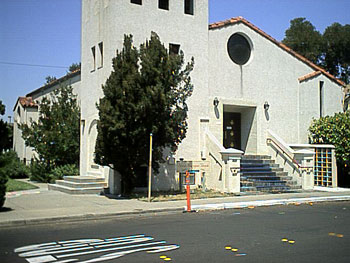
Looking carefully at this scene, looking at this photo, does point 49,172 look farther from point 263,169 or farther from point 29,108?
point 263,169

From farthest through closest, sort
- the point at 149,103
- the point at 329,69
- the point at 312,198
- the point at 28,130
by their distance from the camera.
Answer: the point at 329,69
the point at 28,130
the point at 312,198
the point at 149,103

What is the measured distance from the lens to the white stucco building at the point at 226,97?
16.8 m

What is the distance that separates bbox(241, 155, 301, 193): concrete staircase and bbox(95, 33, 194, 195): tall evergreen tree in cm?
453

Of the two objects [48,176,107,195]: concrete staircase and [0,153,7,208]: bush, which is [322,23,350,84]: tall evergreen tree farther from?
[0,153,7,208]: bush

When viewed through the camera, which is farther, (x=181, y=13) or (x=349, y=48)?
(x=349, y=48)

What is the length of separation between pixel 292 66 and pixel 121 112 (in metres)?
11.1

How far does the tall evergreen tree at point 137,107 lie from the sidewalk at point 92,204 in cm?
182

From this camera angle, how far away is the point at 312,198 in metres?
15.4

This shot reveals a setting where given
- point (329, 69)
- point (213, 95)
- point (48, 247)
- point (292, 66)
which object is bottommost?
point (48, 247)

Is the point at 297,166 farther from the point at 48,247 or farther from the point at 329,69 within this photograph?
the point at 329,69

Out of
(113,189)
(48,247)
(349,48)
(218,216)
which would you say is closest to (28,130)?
(113,189)

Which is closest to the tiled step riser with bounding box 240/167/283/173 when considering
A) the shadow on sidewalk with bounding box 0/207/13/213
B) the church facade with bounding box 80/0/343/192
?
the church facade with bounding box 80/0/343/192

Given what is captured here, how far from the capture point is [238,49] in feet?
64.7

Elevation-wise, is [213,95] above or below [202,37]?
below
